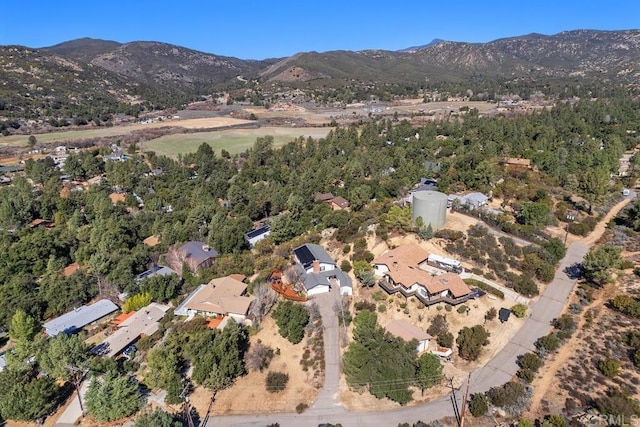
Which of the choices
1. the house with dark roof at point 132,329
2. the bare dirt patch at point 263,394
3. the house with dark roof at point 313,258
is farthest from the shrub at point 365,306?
the house with dark roof at point 132,329

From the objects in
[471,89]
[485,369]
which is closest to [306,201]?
[485,369]

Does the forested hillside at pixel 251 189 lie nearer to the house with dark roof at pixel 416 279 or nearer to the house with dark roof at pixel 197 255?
the house with dark roof at pixel 197 255

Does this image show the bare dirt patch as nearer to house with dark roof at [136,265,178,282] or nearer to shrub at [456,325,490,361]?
shrub at [456,325,490,361]

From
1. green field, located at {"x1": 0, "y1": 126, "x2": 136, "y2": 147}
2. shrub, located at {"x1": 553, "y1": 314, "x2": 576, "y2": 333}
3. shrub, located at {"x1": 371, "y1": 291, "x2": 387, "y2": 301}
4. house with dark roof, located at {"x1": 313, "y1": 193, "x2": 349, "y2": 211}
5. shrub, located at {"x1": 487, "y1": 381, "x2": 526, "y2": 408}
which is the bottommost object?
shrub, located at {"x1": 487, "y1": 381, "x2": 526, "y2": 408}

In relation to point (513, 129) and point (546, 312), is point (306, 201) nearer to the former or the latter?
point (546, 312)

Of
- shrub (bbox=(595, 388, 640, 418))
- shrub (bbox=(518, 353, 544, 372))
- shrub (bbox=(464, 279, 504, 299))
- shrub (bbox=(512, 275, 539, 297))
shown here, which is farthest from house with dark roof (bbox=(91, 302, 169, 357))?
shrub (bbox=(595, 388, 640, 418))

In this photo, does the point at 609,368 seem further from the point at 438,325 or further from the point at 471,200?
the point at 471,200
